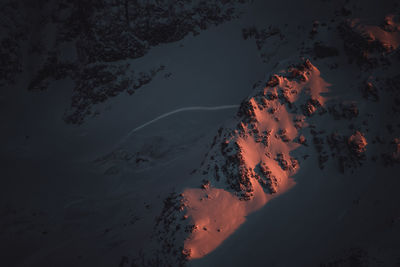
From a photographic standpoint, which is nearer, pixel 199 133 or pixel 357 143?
pixel 357 143

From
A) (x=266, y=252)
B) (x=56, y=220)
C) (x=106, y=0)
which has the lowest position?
(x=56, y=220)

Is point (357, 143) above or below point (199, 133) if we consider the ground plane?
above

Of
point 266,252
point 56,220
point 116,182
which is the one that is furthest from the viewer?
point 116,182

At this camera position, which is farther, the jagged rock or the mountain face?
the jagged rock

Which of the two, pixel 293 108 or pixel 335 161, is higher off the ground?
pixel 293 108

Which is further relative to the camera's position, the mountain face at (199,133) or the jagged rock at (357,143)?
the jagged rock at (357,143)

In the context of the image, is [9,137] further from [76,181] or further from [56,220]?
[56,220]

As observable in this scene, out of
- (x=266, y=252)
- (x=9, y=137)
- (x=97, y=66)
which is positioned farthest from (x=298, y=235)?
(x=9, y=137)

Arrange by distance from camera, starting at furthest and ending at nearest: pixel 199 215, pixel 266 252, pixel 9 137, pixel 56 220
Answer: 1. pixel 9 137
2. pixel 56 220
3. pixel 199 215
4. pixel 266 252
